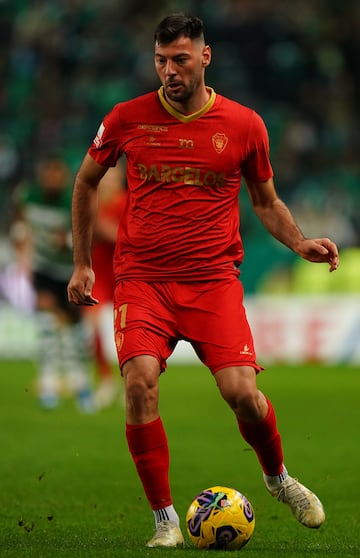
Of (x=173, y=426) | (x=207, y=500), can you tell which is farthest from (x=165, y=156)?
(x=173, y=426)

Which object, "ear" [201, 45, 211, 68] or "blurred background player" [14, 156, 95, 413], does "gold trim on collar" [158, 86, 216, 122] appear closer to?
"ear" [201, 45, 211, 68]

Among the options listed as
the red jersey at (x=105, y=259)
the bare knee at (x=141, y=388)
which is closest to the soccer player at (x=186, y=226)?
the bare knee at (x=141, y=388)

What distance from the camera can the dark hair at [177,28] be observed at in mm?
5113

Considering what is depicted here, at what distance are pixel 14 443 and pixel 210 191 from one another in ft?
13.8

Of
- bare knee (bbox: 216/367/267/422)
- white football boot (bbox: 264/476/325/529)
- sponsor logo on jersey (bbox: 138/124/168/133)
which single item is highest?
sponsor logo on jersey (bbox: 138/124/168/133)

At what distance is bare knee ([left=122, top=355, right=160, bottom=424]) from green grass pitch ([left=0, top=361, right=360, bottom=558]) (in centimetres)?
56

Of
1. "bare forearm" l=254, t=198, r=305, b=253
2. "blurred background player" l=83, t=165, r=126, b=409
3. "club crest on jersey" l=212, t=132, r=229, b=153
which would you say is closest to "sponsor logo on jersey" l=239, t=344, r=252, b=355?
"bare forearm" l=254, t=198, r=305, b=253

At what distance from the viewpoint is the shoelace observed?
5.35 meters

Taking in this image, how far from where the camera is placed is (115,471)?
768 cm

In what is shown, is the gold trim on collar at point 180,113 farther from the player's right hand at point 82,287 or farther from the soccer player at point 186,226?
the player's right hand at point 82,287

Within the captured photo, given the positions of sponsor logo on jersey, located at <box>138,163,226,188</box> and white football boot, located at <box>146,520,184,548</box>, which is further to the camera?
sponsor logo on jersey, located at <box>138,163,226,188</box>

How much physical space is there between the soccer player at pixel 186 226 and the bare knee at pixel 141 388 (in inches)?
6.1

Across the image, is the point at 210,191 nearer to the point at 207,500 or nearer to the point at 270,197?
the point at 270,197

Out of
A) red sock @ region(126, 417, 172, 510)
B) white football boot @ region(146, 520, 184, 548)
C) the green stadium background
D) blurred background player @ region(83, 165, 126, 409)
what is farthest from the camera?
the green stadium background
